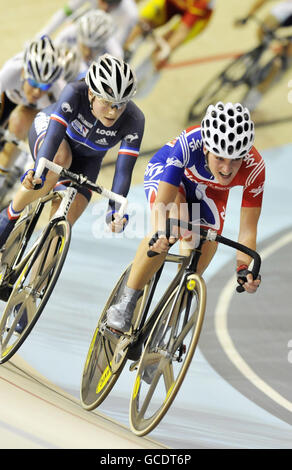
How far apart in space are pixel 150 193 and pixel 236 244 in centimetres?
67

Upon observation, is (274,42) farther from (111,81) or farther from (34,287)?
(34,287)

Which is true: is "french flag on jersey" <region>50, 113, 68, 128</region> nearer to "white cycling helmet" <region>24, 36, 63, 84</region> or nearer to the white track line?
"white cycling helmet" <region>24, 36, 63, 84</region>

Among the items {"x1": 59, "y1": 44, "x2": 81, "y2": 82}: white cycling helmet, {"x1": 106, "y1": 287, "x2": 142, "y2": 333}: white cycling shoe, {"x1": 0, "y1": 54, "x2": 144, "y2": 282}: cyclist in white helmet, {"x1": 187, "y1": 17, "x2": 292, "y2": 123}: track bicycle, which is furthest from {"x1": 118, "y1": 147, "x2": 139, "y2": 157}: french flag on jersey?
{"x1": 187, "y1": 17, "x2": 292, "y2": 123}: track bicycle

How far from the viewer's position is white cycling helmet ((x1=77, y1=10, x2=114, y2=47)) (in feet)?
26.7

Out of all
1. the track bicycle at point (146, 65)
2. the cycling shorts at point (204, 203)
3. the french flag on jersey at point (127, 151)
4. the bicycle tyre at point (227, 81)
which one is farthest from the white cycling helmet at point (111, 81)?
the track bicycle at point (146, 65)

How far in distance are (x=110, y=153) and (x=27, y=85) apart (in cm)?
310

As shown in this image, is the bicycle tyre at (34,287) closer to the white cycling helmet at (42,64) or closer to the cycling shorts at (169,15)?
the white cycling helmet at (42,64)

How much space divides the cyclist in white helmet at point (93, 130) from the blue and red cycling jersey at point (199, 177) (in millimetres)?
253

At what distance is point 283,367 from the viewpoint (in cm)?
594

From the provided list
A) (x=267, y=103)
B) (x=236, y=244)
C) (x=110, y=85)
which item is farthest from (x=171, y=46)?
(x=236, y=244)

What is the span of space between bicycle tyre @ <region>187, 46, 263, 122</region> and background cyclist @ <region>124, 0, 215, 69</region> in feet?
2.12

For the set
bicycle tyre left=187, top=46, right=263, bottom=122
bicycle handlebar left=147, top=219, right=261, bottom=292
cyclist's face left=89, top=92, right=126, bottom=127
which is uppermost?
bicycle tyre left=187, top=46, right=263, bottom=122

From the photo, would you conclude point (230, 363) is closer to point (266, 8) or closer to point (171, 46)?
point (171, 46)
